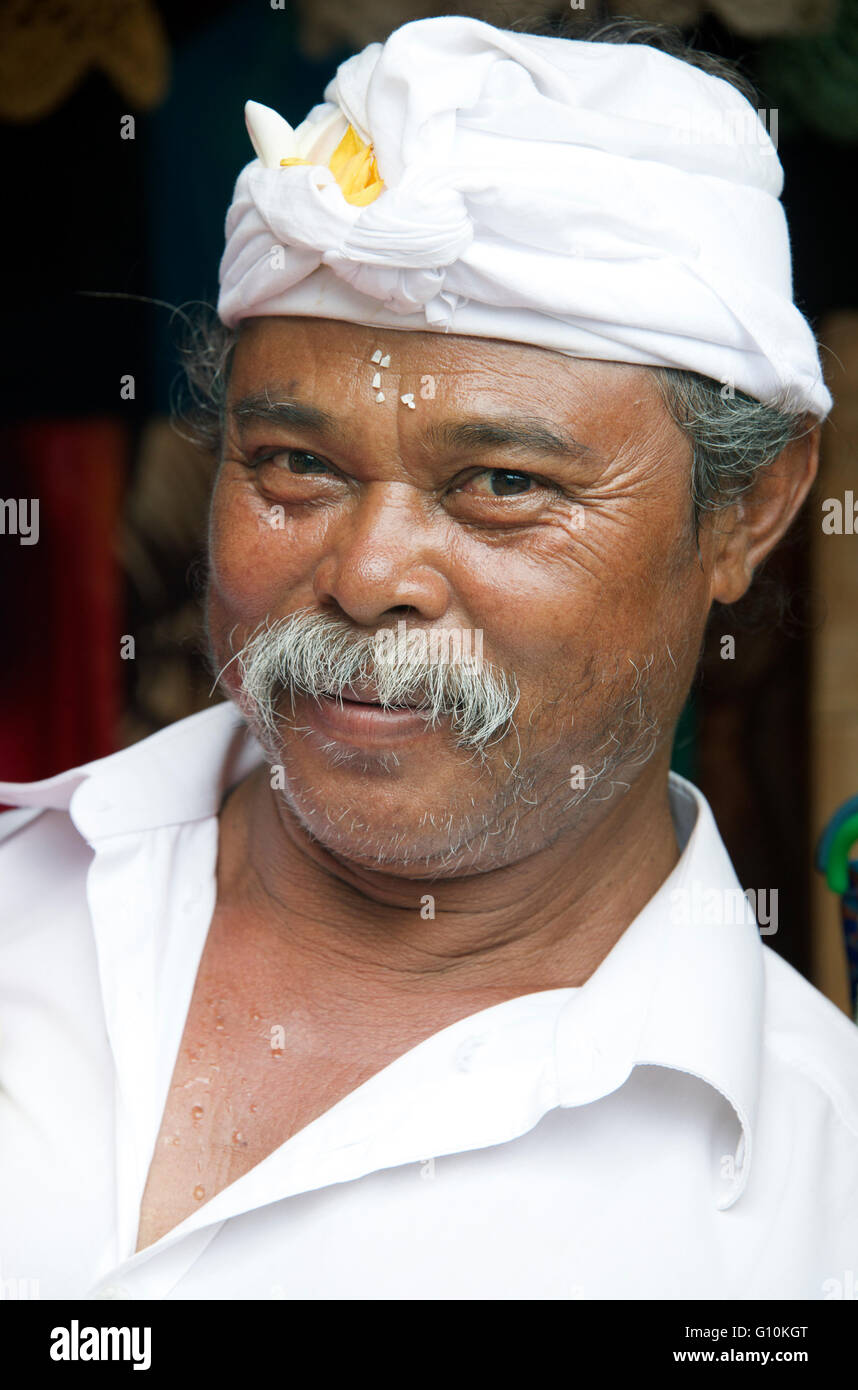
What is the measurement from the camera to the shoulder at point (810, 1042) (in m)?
1.67

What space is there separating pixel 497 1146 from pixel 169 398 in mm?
1977

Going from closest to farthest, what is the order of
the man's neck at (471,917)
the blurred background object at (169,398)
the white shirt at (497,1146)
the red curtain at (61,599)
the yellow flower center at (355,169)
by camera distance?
the white shirt at (497,1146) < the yellow flower center at (355,169) < the man's neck at (471,917) < the blurred background object at (169,398) < the red curtain at (61,599)

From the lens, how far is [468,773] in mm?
1656

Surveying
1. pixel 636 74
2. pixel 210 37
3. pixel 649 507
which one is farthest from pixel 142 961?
pixel 210 37

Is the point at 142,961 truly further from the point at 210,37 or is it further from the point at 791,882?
the point at 210,37

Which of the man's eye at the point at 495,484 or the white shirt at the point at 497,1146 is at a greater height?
the man's eye at the point at 495,484

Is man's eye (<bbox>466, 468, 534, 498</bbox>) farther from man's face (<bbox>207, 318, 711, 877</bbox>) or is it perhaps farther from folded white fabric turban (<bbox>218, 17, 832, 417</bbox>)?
folded white fabric turban (<bbox>218, 17, 832, 417</bbox>)

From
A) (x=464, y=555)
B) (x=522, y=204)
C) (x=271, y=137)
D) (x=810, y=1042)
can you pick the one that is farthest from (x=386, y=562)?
(x=810, y=1042)

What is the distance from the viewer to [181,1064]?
1.71 meters

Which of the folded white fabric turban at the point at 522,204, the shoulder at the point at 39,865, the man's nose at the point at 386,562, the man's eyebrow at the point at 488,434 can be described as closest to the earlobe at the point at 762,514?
the folded white fabric turban at the point at 522,204

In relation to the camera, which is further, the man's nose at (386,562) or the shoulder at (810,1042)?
the shoulder at (810,1042)

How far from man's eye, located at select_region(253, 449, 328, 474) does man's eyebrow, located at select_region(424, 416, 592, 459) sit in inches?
6.9

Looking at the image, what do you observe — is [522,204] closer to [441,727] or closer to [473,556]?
[473,556]

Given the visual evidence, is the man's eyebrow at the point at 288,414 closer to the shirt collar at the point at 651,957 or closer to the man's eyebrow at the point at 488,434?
the man's eyebrow at the point at 488,434
